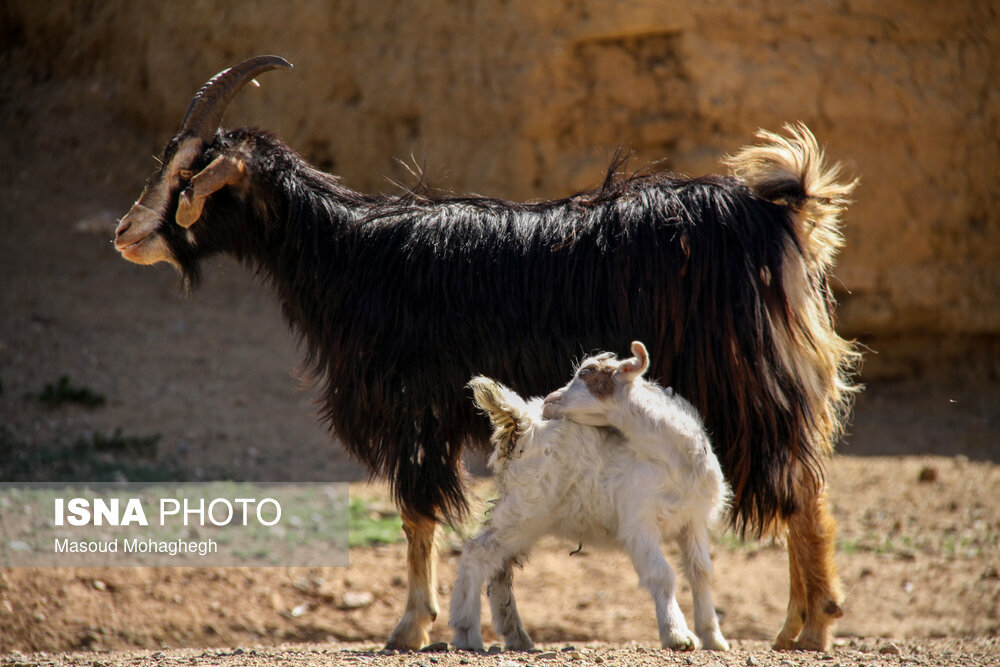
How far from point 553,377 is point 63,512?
3.80 meters

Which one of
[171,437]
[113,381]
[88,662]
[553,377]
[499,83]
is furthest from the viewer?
[499,83]

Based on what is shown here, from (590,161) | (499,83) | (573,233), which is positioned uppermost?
(499,83)

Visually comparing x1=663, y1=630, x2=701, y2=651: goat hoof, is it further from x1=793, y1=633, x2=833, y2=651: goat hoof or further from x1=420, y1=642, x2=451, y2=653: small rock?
x1=793, y1=633, x2=833, y2=651: goat hoof

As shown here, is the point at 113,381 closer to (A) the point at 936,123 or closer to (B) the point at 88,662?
(B) the point at 88,662

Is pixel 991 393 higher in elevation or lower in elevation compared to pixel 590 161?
lower

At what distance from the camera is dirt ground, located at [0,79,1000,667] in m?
5.83

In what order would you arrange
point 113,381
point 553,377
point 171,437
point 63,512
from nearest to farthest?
point 553,377 → point 63,512 → point 171,437 → point 113,381

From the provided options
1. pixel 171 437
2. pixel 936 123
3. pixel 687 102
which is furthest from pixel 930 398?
pixel 171 437

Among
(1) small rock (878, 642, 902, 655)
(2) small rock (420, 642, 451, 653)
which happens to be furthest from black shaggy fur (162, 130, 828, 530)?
(1) small rock (878, 642, 902, 655)

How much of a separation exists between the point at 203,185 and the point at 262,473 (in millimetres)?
3356

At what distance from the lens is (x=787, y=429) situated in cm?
452

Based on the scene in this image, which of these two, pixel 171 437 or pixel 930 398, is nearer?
pixel 171 437

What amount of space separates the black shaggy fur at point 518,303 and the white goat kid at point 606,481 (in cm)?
34

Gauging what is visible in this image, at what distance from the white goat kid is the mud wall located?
16.9ft
